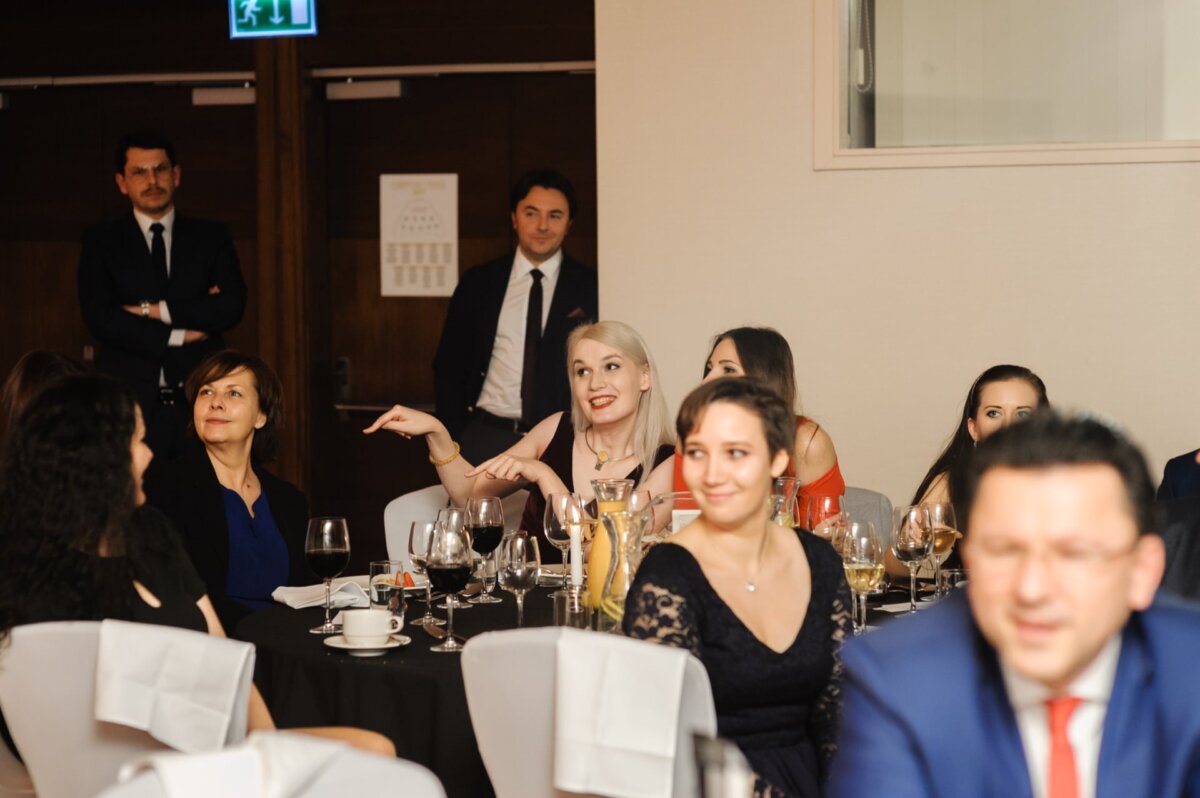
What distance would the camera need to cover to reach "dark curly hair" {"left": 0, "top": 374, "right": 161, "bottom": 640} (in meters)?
2.49

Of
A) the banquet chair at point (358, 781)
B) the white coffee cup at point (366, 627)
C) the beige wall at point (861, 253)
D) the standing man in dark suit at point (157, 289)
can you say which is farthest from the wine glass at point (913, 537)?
the standing man in dark suit at point (157, 289)

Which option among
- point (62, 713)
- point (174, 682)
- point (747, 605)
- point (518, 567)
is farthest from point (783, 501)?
point (62, 713)

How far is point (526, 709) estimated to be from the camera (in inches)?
82.6

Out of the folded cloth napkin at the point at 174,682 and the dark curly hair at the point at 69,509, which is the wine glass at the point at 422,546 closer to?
the dark curly hair at the point at 69,509

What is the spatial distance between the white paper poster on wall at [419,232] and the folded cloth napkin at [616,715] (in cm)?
458

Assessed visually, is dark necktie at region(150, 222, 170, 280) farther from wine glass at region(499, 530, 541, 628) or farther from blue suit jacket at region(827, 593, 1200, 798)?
blue suit jacket at region(827, 593, 1200, 798)

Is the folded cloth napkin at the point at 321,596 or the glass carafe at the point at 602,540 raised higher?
the glass carafe at the point at 602,540

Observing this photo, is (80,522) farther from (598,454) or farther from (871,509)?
(871,509)

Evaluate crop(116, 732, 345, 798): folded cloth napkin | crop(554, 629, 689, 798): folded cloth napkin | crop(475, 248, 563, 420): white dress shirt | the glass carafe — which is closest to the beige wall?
crop(475, 248, 563, 420): white dress shirt

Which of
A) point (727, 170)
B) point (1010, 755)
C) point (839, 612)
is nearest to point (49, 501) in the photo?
point (839, 612)

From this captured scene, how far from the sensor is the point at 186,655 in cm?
215

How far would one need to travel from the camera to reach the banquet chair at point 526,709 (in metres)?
1.96

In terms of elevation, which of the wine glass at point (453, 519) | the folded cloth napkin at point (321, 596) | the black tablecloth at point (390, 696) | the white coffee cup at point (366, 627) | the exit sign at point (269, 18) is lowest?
the black tablecloth at point (390, 696)

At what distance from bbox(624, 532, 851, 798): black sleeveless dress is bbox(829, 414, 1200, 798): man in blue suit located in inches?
31.8
